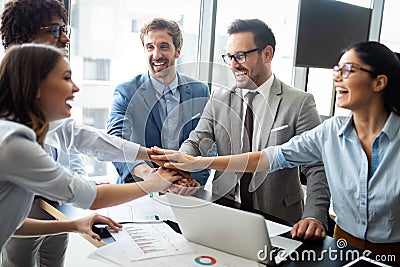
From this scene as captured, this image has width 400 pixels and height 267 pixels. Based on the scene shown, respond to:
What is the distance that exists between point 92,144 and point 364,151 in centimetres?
105

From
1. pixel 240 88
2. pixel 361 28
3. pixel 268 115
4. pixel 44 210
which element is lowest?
pixel 44 210

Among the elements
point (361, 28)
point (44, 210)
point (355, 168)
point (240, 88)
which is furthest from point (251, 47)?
point (361, 28)

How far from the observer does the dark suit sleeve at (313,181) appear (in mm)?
1602

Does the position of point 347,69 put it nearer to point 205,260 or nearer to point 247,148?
point 247,148

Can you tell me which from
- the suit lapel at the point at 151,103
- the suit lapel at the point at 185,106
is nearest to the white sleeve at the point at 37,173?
the suit lapel at the point at 151,103

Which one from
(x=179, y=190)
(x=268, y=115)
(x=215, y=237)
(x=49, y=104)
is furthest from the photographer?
(x=268, y=115)

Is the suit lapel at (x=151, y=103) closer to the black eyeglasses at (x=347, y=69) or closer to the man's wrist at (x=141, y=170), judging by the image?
the man's wrist at (x=141, y=170)

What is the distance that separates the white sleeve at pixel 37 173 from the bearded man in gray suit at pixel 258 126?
678 mm

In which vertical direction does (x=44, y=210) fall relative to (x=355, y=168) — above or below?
below

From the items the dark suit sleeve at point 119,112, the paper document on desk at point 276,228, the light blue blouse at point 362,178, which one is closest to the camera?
the paper document on desk at point 276,228

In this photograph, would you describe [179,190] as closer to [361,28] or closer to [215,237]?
[215,237]

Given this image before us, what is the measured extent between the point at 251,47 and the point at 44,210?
1.15m

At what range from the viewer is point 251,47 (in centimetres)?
197

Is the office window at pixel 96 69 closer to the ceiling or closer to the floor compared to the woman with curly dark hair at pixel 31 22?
closer to the floor
